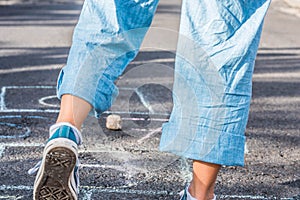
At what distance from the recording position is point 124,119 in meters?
5.43

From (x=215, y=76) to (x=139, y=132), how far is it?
7.93 feet

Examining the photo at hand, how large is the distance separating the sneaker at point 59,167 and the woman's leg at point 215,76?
1.49ft

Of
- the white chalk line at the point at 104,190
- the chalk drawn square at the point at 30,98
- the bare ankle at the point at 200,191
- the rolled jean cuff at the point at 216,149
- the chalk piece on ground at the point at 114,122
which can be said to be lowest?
the chalk drawn square at the point at 30,98

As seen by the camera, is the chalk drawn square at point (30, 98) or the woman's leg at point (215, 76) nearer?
the woman's leg at point (215, 76)

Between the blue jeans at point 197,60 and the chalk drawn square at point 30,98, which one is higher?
the blue jeans at point 197,60

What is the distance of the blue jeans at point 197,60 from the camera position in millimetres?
2699

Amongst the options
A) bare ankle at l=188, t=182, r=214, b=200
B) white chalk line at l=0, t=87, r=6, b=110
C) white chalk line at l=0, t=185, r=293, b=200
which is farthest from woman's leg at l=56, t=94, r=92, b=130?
white chalk line at l=0, t=87, r=6, b=110

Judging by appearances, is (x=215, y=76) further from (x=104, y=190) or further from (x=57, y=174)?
(x=104, y=190)

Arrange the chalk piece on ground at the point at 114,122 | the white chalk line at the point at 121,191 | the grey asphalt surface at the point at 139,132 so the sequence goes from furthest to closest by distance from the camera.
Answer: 1. the chalk piece on ground at the point at 114,122
2. the grey asphalt surface at the point at 139,132
3. the white chalk line at the point at 121,191

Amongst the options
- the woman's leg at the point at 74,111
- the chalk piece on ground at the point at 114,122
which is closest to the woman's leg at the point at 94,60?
the woman's leg at the point at 74,111

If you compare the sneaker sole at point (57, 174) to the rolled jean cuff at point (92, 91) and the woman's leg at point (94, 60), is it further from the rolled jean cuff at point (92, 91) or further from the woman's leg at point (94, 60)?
the rolled jean cuff at point (92, 91)

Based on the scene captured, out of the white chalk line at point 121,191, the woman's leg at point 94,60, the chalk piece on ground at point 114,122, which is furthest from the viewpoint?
the chalk piece on ground at point 114,122

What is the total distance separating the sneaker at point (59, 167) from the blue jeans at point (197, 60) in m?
0.19

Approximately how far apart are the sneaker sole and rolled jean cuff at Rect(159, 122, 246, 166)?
46 centimetres
